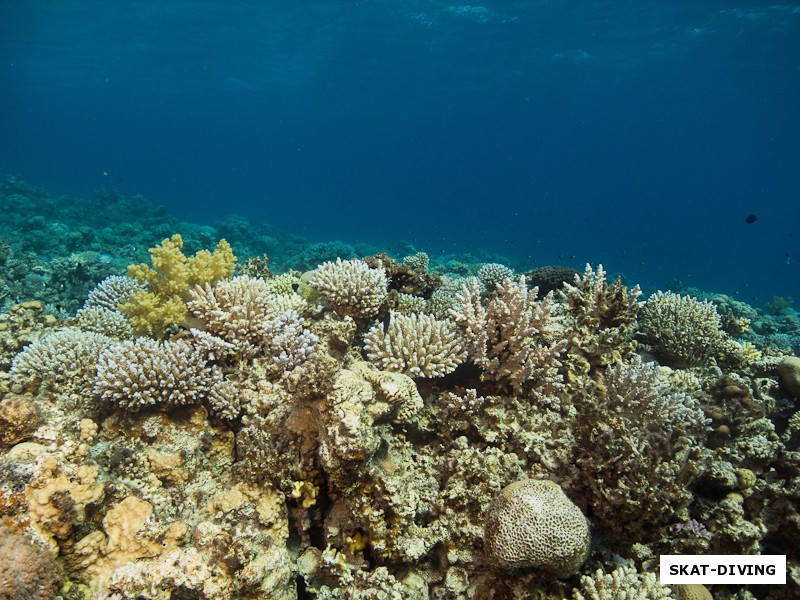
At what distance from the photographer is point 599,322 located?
5.32 metres

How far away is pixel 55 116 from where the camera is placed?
409 feet

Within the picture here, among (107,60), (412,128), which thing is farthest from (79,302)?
(412,128)

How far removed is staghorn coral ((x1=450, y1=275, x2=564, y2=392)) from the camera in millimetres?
4391

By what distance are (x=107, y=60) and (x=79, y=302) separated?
208ft

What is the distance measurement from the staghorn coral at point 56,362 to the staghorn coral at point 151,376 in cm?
45

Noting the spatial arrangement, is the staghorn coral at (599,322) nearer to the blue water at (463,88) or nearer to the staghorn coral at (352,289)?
the staghorn coral at (352,289)

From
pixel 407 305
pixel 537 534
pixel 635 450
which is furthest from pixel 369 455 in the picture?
pixel 407 305

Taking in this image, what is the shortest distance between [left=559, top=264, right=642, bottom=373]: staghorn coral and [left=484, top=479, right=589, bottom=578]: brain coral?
2.08 m

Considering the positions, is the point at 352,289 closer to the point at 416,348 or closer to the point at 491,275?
the point at 416,348

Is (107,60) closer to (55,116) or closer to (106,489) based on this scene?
(106,489)

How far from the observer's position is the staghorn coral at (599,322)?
496 cm

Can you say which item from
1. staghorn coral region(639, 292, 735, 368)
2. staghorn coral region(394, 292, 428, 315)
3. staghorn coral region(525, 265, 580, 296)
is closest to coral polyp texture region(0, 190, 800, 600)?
staghorn coral region(394, 292, 428, 315)

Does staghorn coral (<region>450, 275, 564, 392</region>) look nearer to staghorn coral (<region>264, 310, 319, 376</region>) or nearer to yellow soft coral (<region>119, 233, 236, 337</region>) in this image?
staghorn coral (<region>264, 310, 319, 376</region>)


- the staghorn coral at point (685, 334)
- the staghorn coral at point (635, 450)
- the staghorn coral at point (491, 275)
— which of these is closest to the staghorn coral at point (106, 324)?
the staghorn coral at point (635, 450)
